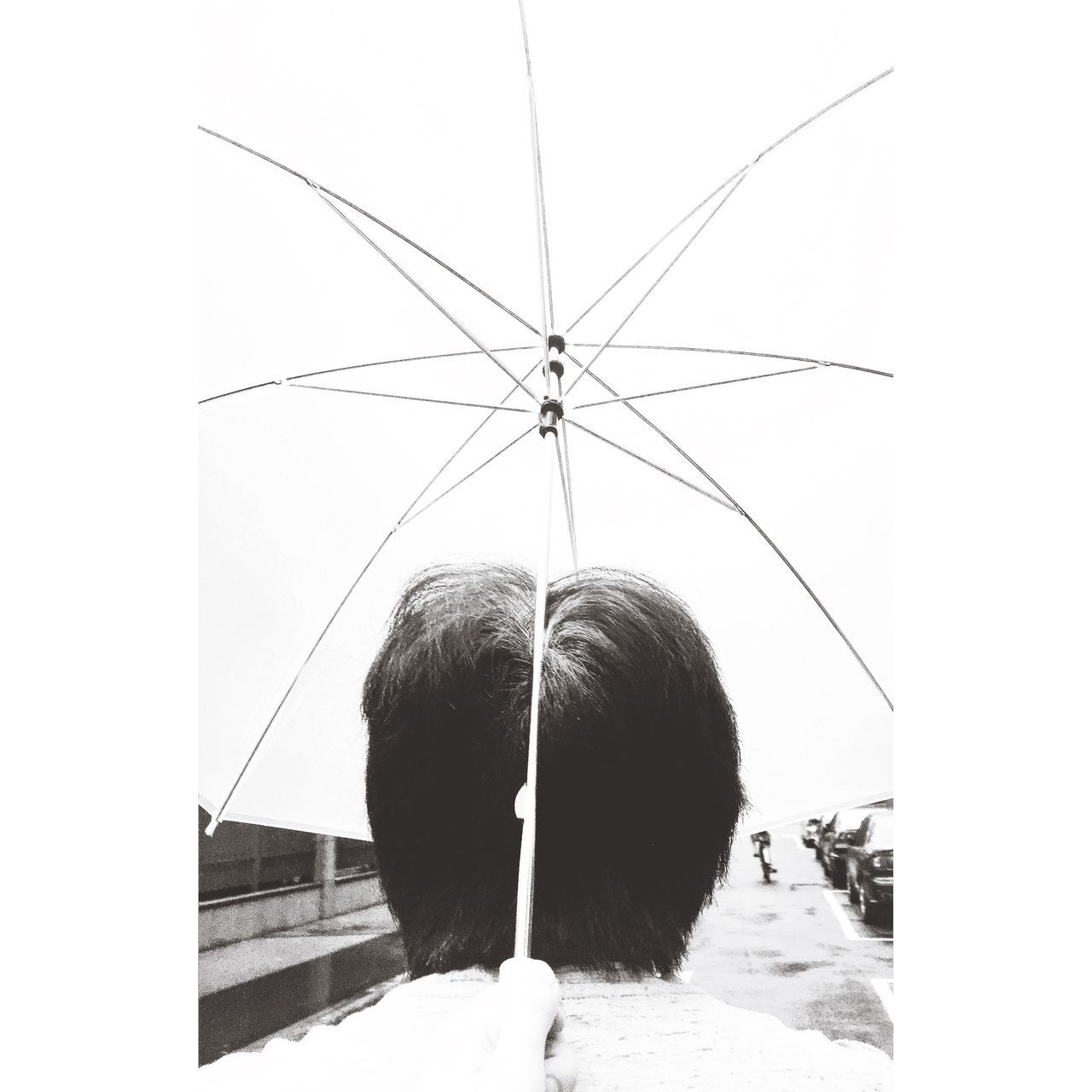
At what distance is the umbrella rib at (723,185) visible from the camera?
153 cm

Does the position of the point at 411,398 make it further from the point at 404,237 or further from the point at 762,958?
the point at 762,958

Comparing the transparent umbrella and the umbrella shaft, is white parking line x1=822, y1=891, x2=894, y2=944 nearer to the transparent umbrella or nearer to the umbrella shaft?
the transparent umbrella

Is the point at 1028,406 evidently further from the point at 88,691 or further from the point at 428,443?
the point at 88,691

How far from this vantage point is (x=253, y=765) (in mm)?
1808

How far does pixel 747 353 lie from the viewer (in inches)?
63.6

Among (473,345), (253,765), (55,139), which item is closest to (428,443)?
(473,345)

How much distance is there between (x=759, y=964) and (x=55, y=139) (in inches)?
77.3

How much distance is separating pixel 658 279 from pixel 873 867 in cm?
102

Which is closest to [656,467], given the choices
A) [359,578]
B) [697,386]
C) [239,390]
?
[697,386]

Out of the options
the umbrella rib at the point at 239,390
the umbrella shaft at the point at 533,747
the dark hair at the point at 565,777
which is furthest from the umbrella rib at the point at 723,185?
the umbrella rib at the point at 239,390

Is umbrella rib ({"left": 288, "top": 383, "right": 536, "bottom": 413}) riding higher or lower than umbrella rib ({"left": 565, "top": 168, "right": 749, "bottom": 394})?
lower

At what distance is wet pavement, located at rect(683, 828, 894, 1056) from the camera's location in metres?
1.58

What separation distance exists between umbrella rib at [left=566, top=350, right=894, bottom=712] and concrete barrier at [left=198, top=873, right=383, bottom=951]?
0.90 meters

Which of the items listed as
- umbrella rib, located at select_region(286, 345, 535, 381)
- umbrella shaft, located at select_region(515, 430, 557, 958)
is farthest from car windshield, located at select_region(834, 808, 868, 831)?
umbrella rib, located at select_region(286, 345, 535, 381)
